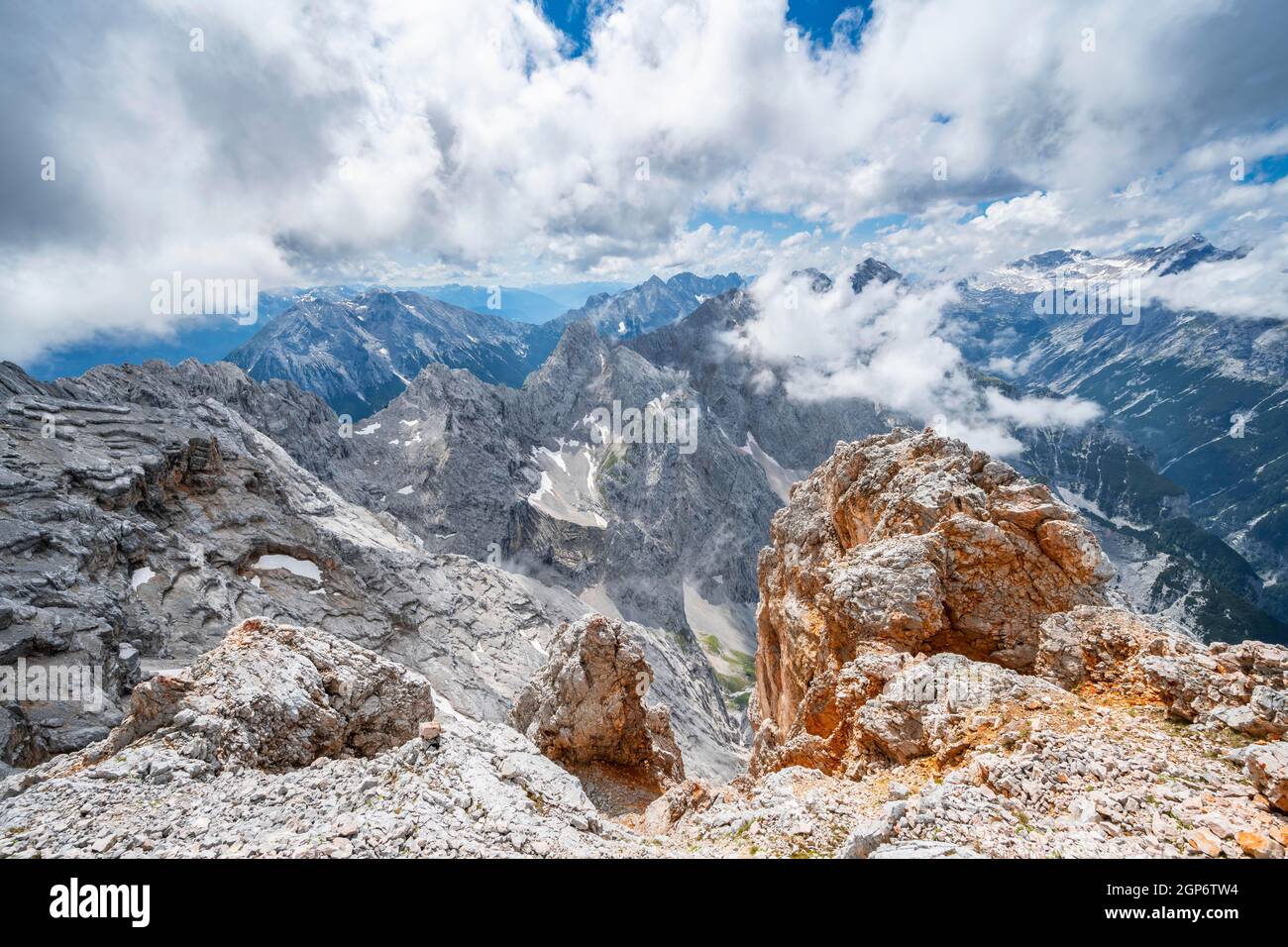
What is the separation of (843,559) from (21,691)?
46.4 metres

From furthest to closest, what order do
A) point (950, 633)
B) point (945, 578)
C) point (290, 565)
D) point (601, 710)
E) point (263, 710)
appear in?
point (290, 565), point (601, 710), point (945, 578), point (950, 633), point (263, 710)

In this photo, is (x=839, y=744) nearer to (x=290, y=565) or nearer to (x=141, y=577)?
(x=141, y=577)

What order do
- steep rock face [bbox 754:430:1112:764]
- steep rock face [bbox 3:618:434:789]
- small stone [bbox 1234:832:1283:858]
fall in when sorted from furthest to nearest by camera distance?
steep rock face [bbox 754:430:1112:764]
steep rock face [bbox 3:618:434:789]
small stone [bbox 1234:832:1283:858]

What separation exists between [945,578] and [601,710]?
17.6 metres

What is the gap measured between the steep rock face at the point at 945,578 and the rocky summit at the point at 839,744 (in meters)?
0.11

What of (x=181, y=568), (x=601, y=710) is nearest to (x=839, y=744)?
(x=601, y=710)

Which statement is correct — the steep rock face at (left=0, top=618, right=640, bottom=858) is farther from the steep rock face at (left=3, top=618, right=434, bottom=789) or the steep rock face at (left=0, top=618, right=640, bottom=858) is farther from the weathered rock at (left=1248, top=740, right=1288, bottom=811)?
the weathered rock at (left=1248, top=740, right=1288, bottom=811)

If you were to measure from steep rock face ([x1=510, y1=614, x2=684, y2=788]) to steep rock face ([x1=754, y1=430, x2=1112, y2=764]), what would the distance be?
592 centimetres

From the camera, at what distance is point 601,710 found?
27.9 m

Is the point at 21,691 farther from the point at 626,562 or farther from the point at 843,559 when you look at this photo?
the point at 626,562

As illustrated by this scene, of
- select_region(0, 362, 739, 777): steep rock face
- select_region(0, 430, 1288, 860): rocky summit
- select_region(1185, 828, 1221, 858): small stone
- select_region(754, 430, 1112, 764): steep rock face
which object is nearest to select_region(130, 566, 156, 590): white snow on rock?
select_region(0, 362, 739, 777): steep rock face

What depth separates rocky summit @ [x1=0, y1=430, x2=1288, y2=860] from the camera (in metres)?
9.91

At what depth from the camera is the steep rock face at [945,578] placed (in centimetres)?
2211
